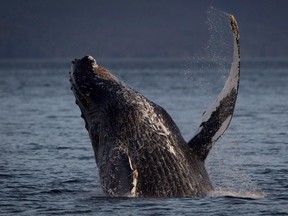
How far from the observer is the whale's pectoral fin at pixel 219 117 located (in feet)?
48.3

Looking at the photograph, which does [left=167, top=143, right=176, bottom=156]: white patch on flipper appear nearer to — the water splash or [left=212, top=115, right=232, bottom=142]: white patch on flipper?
[left=212, top=115, right=232, bottom=142]: white patch on flipper

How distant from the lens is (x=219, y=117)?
14.9 m

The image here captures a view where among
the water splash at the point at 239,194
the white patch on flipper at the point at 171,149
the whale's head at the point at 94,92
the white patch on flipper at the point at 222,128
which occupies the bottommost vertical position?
the water splash at the point at 239,194

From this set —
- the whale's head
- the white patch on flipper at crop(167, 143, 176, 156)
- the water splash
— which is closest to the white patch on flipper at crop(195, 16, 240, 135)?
the white patch on flipper at crop(167, 143, 176, 156)

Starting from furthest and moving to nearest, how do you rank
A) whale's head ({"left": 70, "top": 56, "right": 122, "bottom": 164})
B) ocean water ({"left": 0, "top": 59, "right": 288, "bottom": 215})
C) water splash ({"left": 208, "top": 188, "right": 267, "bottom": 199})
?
water splash ({"left": 208, "top": 188, "right": 267, "bottom": 199}) < ocean water ({"left": 0, "top": 59, "right": 288, "bottom": 215}) < whale's head ({"left": 70, "top": 56, "right": 122, "bottom": 164})

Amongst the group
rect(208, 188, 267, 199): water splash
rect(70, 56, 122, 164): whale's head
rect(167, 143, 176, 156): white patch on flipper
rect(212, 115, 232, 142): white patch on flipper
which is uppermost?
rect(70, 56, 122, 164): whale's head

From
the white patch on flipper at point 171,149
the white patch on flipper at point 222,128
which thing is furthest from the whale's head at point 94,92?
the white patch on flipper at point 222,128

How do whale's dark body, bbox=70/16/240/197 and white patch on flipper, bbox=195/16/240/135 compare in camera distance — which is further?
white patch on flipper, bbox=195/16/240/135

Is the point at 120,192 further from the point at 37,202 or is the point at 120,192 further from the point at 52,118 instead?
the point at 52,118

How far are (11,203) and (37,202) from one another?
408 millimetres

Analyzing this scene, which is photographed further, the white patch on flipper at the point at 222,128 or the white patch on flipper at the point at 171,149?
the white patch on flipper at the point at 222,128

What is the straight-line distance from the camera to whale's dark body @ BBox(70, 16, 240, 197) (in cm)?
1402

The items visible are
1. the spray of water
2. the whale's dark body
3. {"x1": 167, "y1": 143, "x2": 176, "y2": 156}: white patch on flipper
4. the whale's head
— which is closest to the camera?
the whale's dark body

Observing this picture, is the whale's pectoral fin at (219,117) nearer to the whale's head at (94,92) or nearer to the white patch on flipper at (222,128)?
the white patch on flipper at (222,128)
